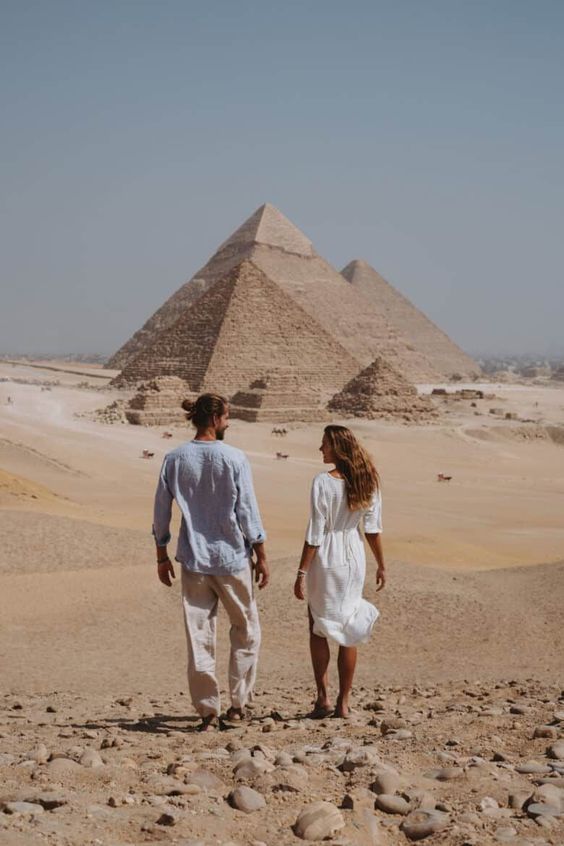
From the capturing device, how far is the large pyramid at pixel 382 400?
31.7m

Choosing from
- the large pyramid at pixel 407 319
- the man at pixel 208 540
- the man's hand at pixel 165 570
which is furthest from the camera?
the large pyramid at pixel 407 319

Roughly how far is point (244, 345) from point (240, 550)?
138 ft

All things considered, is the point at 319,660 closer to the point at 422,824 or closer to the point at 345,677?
the point at 345,677

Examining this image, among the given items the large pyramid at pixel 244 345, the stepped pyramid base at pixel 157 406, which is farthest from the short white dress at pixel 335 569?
the large pyramid at pixel 244 345

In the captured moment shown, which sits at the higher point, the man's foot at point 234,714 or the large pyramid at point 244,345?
the large pyramid at point 244,345

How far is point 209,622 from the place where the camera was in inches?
142

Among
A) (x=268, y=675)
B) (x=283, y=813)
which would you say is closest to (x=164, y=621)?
(x=268, y=675)

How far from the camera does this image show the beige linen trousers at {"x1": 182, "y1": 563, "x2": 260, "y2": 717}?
356 centimetres

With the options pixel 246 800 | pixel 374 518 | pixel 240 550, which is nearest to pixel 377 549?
pixel 374 518

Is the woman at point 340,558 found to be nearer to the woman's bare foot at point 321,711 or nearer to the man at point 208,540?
the woman's bare foot at point 321,711

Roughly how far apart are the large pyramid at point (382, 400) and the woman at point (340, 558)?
27.8 metres

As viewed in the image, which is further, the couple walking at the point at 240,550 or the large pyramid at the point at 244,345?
the large pyramid at the point at 244,345

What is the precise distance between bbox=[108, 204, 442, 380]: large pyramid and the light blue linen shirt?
6193cm

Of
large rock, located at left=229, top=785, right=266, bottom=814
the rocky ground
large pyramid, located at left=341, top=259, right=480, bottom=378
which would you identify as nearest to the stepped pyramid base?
the rocky ground
